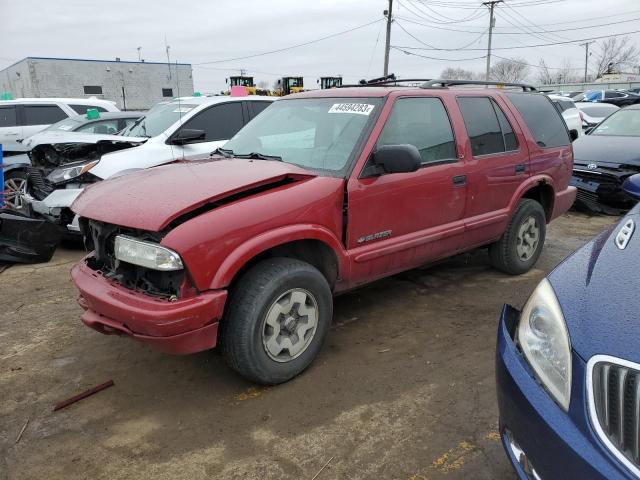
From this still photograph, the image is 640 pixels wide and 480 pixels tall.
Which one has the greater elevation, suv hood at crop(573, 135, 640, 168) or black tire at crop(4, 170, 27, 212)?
suv hood at crop(573, 135, 640, 168)

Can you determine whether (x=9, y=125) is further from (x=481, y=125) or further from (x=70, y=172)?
(x=481, y=125)

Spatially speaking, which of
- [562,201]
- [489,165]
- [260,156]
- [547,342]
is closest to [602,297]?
[547,342]

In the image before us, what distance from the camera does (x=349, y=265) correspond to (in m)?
3.43

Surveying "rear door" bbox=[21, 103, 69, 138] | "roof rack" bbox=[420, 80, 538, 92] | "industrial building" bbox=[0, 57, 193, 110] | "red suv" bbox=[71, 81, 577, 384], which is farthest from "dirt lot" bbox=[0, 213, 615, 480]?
"industrial building" bbox=[0, 57, 193, 110]

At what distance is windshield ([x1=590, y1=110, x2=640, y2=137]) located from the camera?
8.53 meters

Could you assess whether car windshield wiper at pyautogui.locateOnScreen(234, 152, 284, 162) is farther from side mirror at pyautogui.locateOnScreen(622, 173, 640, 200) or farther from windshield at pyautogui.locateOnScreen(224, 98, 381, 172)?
side mirror at pyautogui.locateOnScreen(622, 173, 640, 200)

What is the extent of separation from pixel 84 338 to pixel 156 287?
150cm

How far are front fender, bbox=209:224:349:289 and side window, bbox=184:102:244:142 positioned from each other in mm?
4012

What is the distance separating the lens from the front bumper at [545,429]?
1491 mm

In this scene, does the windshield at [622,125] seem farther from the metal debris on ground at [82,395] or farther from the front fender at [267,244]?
the metal debris on ground at [82,395]

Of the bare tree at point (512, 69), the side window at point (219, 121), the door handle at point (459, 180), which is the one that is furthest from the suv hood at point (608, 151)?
the bare tree at point (512, 69)

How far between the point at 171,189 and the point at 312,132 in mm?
1283

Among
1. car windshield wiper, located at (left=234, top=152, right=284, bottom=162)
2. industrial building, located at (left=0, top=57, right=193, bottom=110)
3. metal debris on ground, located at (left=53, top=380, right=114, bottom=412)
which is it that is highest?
industrial building, located at (left=0, top=57, right=193, bottom=110)

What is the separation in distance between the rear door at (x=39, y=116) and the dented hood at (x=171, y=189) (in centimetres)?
804
